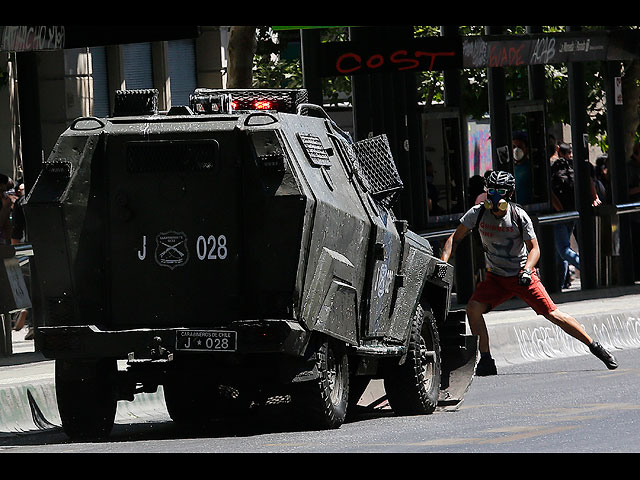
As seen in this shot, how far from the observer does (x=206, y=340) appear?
11695 mm

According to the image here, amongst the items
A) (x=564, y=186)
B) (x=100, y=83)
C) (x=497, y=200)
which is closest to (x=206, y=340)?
(x=497, y=200)

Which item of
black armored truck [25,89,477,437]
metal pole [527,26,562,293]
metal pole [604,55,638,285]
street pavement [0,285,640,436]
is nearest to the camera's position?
black armored truck [25,89,477,437]

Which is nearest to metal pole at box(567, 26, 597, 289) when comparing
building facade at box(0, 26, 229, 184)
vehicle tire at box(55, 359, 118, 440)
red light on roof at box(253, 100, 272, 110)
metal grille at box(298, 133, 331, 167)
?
building facade at box(0, 26, 229, 184)

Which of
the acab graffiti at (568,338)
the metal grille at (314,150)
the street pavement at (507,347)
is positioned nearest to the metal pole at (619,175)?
the street pavement at (507,347)

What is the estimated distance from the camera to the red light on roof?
1273 centimetres

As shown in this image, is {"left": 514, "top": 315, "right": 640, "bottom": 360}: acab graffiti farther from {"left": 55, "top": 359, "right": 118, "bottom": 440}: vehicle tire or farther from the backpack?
{"left": 55, "top": 359, "right": 118, "bottom": 440}: vehicle tire

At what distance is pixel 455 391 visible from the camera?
1438cm

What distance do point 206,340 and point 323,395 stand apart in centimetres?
87

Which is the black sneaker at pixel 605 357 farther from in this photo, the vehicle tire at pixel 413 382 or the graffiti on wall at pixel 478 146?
the graffiti on wall at pixel 478 146

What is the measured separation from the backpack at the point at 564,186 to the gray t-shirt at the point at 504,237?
8.33 metres

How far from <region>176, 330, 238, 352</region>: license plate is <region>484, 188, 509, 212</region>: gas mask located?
4.91 meters

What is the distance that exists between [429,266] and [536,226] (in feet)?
27.2
